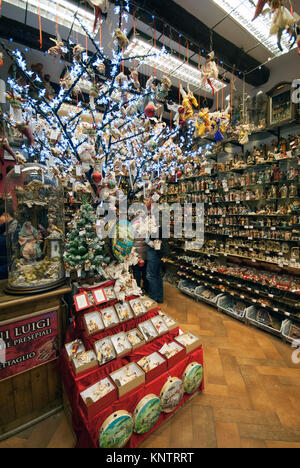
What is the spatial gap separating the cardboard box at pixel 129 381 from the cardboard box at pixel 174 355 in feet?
0.86

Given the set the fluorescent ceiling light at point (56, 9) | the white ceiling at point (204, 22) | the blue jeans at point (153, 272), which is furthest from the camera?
the blue jeans at point (153, 272)

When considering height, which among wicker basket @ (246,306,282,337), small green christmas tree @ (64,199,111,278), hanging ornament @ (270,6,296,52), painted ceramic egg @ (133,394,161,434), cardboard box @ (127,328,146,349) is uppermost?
hanging ornament @ (270,6,296,52)

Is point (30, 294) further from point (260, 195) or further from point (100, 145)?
point (260, 195)

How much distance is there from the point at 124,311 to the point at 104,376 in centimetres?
51

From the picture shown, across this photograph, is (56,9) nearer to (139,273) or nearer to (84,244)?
(84,244)

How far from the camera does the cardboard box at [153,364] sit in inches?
62.2

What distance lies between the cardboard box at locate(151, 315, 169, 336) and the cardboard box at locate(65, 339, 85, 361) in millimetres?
689

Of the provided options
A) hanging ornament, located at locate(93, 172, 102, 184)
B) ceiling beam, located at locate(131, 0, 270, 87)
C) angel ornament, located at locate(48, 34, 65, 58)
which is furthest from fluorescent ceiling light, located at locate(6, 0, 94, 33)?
hanging ornament, located at locate(93, 172, 102, 184)

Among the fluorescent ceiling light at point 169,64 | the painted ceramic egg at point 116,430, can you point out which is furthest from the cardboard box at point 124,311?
the fluorescent ceiling light at point 169,64

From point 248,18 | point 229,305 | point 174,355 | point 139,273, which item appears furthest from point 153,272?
point 248,18

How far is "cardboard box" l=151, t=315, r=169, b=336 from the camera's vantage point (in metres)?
1.94

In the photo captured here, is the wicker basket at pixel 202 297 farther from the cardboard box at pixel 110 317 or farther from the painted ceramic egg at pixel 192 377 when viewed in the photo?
the cardboard box at pixel 110 317

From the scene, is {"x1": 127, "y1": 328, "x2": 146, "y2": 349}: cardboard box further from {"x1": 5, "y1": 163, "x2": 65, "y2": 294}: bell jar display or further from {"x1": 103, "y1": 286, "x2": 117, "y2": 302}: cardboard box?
{"x1": 5, "y1": 163, "x2": 65, "y2": 294}: bell jar display
